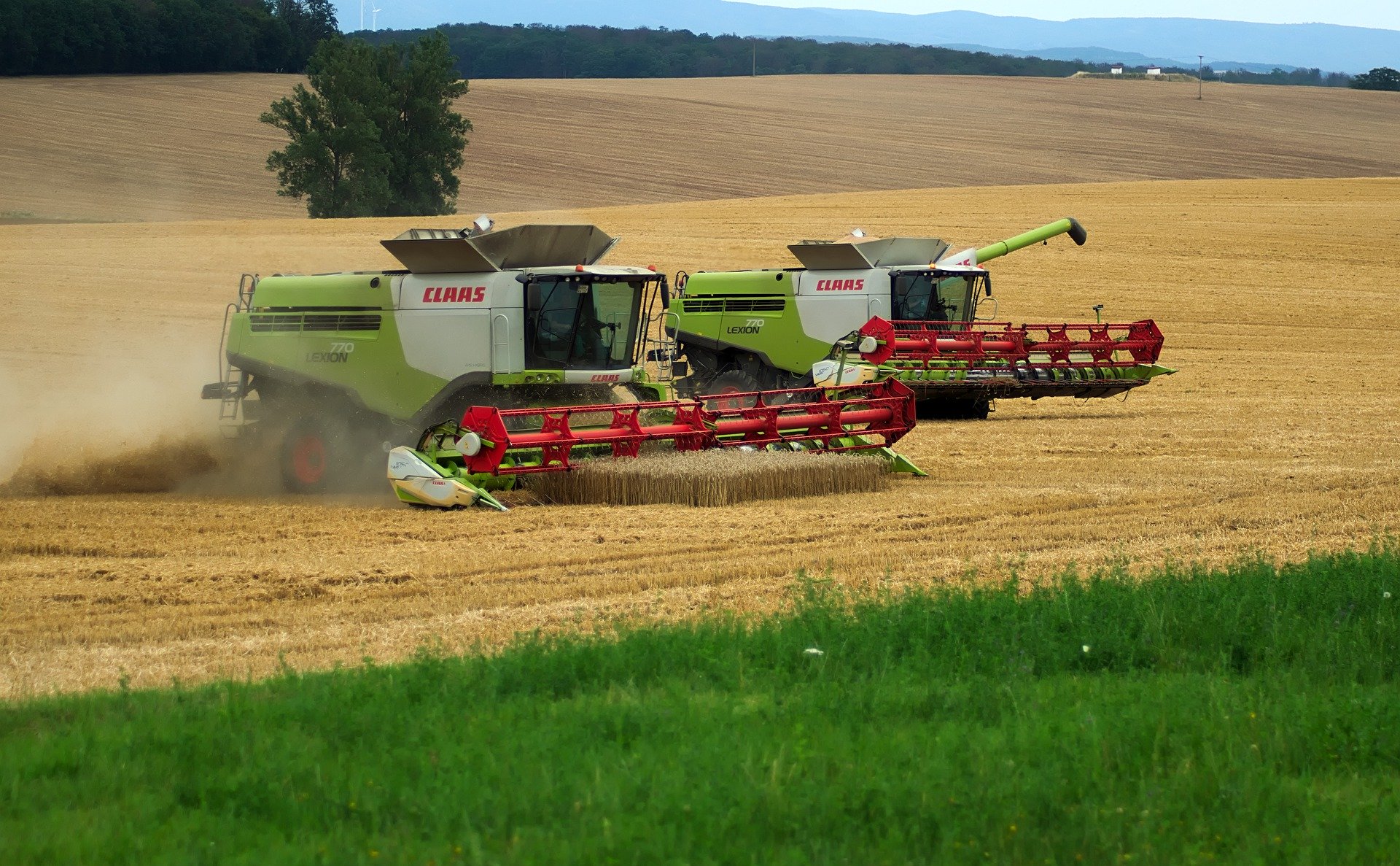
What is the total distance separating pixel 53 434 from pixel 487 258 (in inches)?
199

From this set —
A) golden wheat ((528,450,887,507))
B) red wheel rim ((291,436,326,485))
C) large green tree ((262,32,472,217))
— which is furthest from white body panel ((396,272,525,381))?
large green tree ((262,32,472,217))

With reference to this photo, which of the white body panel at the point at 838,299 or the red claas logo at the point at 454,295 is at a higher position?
the red claas logo at the point at 454,295

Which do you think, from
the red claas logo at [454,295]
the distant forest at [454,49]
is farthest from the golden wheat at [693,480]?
the distant forest at [454,49]

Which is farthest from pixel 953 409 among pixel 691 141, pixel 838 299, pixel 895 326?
pixel 691 141

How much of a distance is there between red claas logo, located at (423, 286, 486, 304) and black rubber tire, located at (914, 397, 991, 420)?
23.3 ft

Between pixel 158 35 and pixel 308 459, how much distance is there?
52.6m

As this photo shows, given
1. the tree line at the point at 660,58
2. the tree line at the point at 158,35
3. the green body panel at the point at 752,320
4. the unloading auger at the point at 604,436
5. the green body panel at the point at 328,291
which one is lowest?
the unloading auger at the point at 604,436

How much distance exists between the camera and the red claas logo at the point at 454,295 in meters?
12.8

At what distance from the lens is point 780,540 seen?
380 inches

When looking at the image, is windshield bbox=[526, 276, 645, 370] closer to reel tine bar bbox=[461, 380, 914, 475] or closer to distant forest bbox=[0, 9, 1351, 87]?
reel tine bar bbox=[461, 380, 914, 475]

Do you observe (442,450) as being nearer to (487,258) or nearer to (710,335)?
(487,258)

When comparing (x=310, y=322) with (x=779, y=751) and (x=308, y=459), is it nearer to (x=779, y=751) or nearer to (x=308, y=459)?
(x=308, y=459)

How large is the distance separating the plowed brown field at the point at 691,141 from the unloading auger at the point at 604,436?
30381mm

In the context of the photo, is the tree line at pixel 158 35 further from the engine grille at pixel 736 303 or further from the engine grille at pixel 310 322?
the engine grille at pixel 310 322
